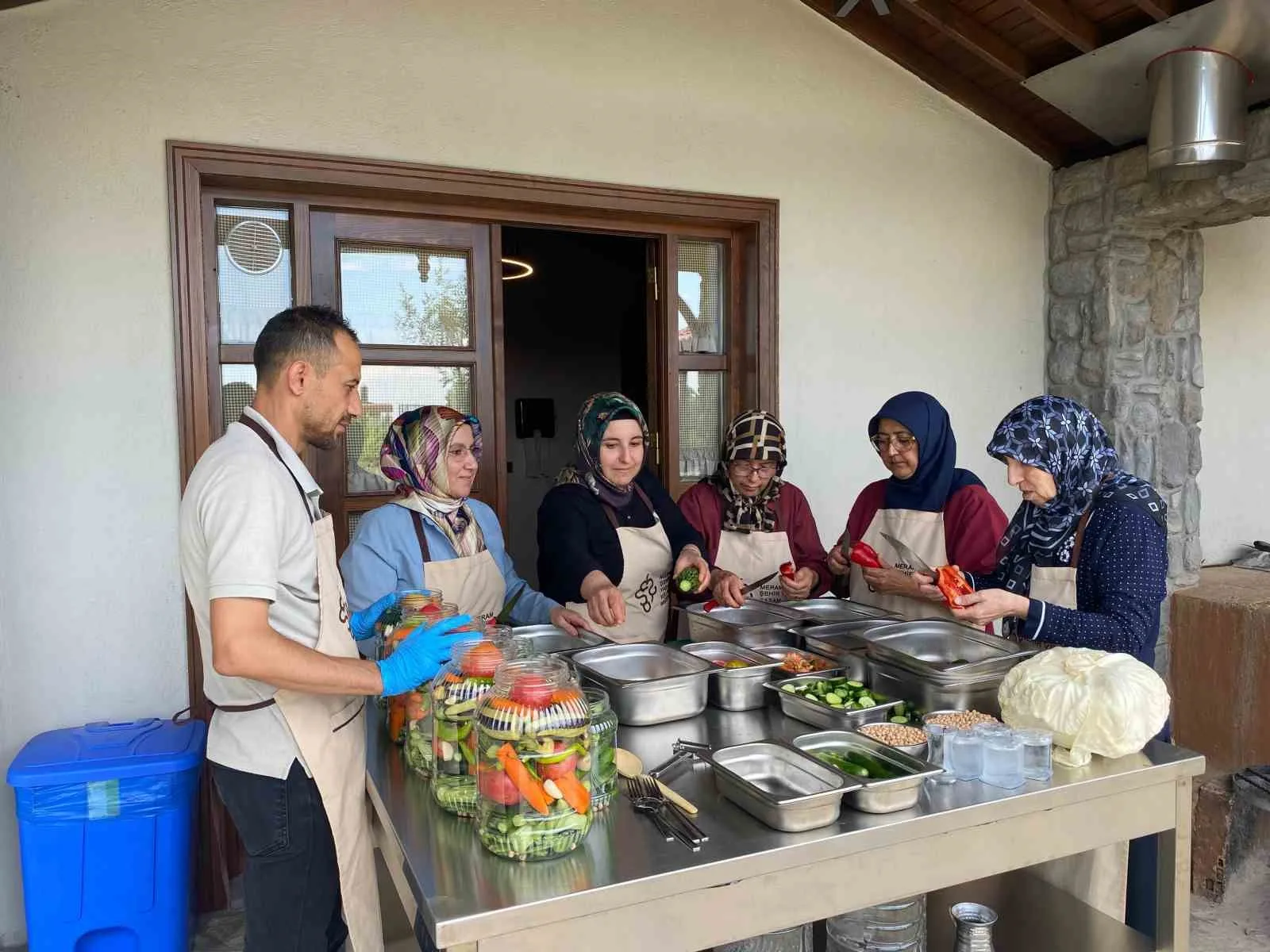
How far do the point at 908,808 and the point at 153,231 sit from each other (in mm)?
2873

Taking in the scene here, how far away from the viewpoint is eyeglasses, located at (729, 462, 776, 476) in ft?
10.8

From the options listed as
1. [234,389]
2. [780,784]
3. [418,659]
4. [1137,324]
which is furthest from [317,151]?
[1137,324]

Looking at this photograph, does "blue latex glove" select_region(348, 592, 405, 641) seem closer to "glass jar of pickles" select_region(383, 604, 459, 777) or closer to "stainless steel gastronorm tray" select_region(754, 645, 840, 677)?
"glass jar of pickles" select_region(383, 604, 459, 777)

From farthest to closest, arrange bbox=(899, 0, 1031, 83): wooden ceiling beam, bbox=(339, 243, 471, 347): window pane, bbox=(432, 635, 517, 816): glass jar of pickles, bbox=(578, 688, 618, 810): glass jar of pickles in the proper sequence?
1. bbox=(899, 0, 1031, 83): wooden ceiling beam
2. bbox=(339, 243, 471, 347): window pane
3. bbox=(432, 635, 517, 816): glass jar of pickles
4. bbox=(578, 688, 618, 810): glass jar of pickles

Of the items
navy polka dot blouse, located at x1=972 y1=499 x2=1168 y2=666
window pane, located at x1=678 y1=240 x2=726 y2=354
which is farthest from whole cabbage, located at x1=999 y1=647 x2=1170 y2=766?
window pane, located at x1=678 y1=240 x2=726 y2=354

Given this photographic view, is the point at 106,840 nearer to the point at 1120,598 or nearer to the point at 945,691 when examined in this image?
the point at 945,691

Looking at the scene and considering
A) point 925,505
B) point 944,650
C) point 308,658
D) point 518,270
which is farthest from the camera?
point 518,270

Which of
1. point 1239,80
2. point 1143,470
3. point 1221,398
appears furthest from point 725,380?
point 1221,398

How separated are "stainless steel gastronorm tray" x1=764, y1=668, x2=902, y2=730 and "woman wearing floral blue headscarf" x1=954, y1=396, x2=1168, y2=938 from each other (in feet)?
1.58

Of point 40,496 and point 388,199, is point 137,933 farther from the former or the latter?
point 388,199

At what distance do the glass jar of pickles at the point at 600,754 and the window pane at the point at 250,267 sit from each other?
90.8 inches

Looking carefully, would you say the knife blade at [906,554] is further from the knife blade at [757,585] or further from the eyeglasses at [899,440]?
the knife blade at [757,585]

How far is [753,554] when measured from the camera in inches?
132

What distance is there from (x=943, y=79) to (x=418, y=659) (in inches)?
146
